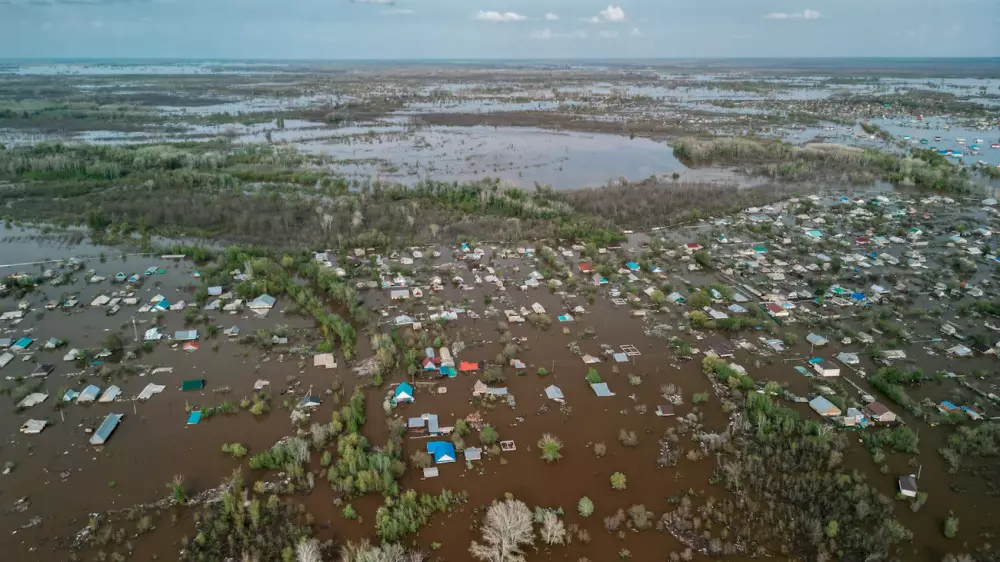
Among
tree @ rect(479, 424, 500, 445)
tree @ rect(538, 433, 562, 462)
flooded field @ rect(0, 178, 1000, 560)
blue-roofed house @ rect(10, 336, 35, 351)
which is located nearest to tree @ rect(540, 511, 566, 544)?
flooded field @ rect(0, 178, 1000, 560)

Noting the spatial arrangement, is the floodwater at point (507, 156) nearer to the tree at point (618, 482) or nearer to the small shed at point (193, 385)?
the small shed at point (193, 385)

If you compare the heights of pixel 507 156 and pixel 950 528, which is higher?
pixel 507 156

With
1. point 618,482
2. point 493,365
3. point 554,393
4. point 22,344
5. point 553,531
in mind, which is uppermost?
point 22,344

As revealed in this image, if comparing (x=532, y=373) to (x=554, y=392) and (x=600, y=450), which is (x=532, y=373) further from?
(x=600, y=450)

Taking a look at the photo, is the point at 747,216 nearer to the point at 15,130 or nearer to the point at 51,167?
the point at 51,167

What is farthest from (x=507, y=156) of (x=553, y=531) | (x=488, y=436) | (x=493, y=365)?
(x=553, y=531)

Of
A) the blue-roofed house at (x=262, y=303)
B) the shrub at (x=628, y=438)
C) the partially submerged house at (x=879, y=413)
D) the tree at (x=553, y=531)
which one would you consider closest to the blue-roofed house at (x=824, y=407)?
→ the partially submerged house at (x=879, y=413)

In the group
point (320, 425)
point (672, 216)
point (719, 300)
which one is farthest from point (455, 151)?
point (320, 425)

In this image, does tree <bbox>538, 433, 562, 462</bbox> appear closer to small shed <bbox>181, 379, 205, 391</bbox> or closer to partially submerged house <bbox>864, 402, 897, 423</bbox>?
partially submerged house <bbox>864, 402, 897, 423</bbox>
